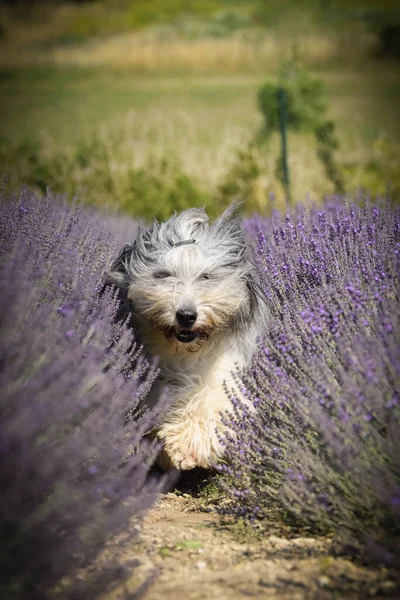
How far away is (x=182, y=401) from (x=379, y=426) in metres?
1.42

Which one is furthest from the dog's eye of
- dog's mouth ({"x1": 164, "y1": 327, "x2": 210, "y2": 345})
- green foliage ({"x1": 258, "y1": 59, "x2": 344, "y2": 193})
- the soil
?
green foliage ({"x1": 258, "y1": 59, "x2": 344, "y2": 193})

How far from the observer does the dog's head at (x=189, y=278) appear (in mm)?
3176

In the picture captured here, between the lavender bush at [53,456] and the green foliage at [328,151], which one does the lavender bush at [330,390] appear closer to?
the lavender bush at [53,456]

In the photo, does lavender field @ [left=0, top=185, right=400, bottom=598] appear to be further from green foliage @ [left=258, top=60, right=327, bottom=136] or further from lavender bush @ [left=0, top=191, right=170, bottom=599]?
green foliage @ [left=258, top=60, right=327, bottom=136]

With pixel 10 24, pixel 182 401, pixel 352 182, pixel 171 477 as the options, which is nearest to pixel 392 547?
pixel 171 477

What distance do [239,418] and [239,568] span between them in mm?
720

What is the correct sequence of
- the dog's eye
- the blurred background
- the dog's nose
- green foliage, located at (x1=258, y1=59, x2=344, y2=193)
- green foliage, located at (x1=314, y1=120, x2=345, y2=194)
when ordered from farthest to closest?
green foliage, located at (x1=258, y1=59, x2=344, y2=193) → green foliage, located at (x1=314, y1=120, x2=345, y2=194) → the blurred background → the dog's eye → the dog's nose

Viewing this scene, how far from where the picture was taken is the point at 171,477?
313 cm

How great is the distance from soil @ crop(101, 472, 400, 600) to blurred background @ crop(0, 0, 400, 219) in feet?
16.5

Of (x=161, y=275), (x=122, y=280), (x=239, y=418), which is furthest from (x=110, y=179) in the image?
(x=239, y=418)

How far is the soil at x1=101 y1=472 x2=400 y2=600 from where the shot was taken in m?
1.91

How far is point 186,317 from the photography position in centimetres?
312

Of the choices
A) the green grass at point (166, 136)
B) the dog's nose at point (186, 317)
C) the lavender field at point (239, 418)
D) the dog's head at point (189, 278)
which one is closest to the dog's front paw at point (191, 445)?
the lavender field at point (239, 418)

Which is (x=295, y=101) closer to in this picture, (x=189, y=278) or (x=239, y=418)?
(x=189, y=278)
